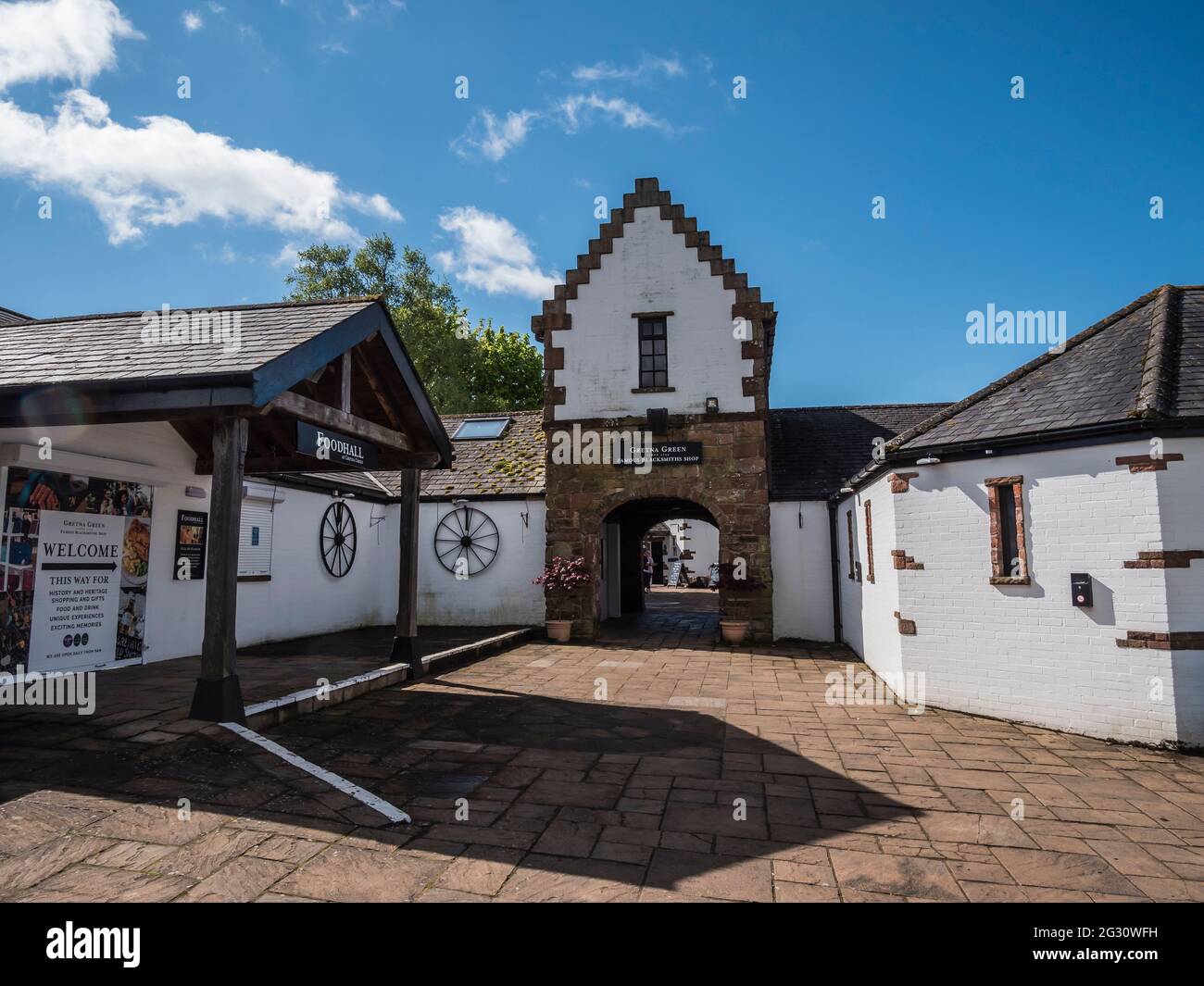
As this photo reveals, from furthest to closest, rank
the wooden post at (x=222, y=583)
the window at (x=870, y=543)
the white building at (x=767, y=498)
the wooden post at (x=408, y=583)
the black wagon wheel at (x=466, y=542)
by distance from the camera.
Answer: the black wagon wheel at (x=466, y=542) < the window at (x=870, y=543) < the wooden post at (x=408, y=583) < the white building at (x=767, y=498) < the wooden post at (x=222, y=583)

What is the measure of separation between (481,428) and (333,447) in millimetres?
11131

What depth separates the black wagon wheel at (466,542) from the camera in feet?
48.4

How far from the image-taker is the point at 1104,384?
707 cm

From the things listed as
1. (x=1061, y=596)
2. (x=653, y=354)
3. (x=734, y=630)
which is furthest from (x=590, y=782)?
(x=653, y=354)

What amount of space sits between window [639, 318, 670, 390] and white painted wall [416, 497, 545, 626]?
3338mm

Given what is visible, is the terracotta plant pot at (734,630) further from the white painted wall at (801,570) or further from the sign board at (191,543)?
the sign board at (191,543)

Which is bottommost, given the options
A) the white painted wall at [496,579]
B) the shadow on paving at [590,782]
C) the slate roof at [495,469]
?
the shadow on paving at [590,782]

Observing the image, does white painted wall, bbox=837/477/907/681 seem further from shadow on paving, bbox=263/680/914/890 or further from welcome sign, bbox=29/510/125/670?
welcome sign, bbox=29/510/125/670

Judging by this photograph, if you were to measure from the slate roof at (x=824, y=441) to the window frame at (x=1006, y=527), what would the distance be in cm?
576

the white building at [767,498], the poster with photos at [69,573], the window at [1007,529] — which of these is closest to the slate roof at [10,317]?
the white building at [767,498]

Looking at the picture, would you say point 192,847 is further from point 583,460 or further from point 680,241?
point 680,241

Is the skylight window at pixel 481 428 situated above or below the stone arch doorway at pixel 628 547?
above

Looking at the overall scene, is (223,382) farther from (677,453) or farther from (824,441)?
(824,441)
